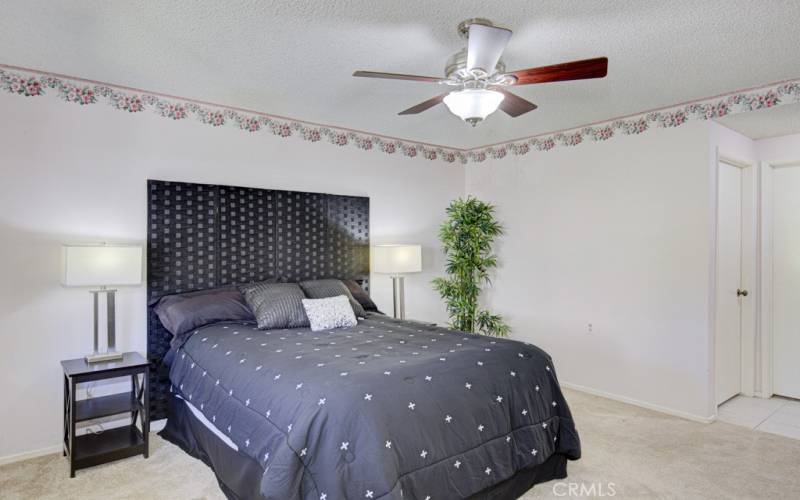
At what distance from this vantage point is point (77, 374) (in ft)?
9.00

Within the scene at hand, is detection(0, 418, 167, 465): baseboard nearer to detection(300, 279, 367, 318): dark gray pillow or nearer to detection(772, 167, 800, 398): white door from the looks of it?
detection(300, 279, 367, 318): dark gray pillow

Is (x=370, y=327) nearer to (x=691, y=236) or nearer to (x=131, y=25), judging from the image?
(x=131, y=25)

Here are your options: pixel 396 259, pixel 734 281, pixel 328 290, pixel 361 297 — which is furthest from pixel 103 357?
pixel 734 281

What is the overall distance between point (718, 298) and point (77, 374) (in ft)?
15.1

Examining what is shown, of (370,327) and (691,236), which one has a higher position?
(691,236)

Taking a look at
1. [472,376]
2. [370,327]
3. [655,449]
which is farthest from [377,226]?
[655,449]

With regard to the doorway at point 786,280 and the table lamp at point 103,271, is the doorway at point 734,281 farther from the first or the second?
the table lamp at point 103,271

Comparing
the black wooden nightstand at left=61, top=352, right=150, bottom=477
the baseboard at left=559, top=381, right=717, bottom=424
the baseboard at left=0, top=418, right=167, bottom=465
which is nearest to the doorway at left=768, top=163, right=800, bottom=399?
the baseboard at left=559, top=381, right=717, bottom=424

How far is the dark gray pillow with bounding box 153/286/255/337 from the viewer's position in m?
3.19

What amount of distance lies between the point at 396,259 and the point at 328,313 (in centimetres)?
113

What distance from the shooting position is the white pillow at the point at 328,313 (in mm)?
3318

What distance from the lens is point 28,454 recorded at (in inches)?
119

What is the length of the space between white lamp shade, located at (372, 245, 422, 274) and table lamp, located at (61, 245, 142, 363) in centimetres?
200

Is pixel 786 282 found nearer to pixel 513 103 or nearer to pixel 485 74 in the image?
pixel 513 103
